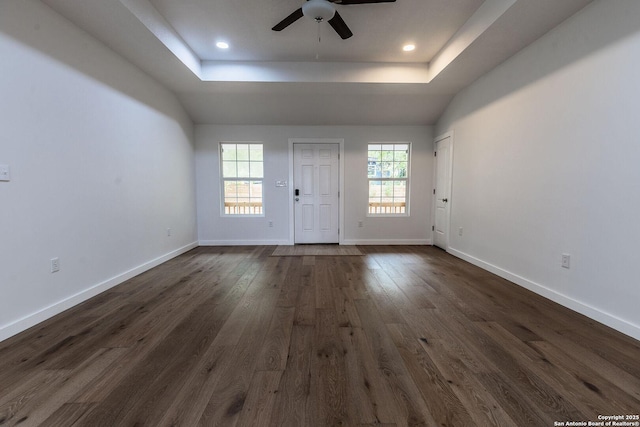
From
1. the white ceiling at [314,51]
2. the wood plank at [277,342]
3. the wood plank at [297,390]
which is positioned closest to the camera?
the wood plank at [297,390]

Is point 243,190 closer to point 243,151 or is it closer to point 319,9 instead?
point 243,151

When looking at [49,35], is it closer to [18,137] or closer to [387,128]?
[18,137]

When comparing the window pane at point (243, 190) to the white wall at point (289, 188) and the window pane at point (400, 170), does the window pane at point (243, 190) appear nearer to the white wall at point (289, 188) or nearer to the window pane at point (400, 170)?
the white wall at point (289, 188)

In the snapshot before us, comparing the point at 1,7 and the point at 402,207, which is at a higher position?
Result: the point at 1,7

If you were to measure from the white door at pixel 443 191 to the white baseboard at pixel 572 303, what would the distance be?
1.10m

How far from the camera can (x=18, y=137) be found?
6.03 ft

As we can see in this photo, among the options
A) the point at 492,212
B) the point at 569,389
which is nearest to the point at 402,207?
the point at 492,212

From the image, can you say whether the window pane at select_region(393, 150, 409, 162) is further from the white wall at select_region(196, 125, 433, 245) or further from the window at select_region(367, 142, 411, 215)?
the white wall at select_region(196, 125, 433, 245)

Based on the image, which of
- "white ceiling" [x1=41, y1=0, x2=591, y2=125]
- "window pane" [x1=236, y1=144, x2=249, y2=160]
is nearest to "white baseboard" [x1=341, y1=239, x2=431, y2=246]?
"white ceiling" [x1=41, y1=0, x2=591, y2=125]

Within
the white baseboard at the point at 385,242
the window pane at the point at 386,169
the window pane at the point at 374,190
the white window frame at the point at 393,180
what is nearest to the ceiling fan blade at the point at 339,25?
the white window frame at the point at 393,180

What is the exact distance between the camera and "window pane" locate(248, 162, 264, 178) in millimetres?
4839

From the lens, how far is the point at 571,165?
2195 mm

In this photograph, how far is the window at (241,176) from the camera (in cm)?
482

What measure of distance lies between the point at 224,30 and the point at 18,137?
2.15 meters
